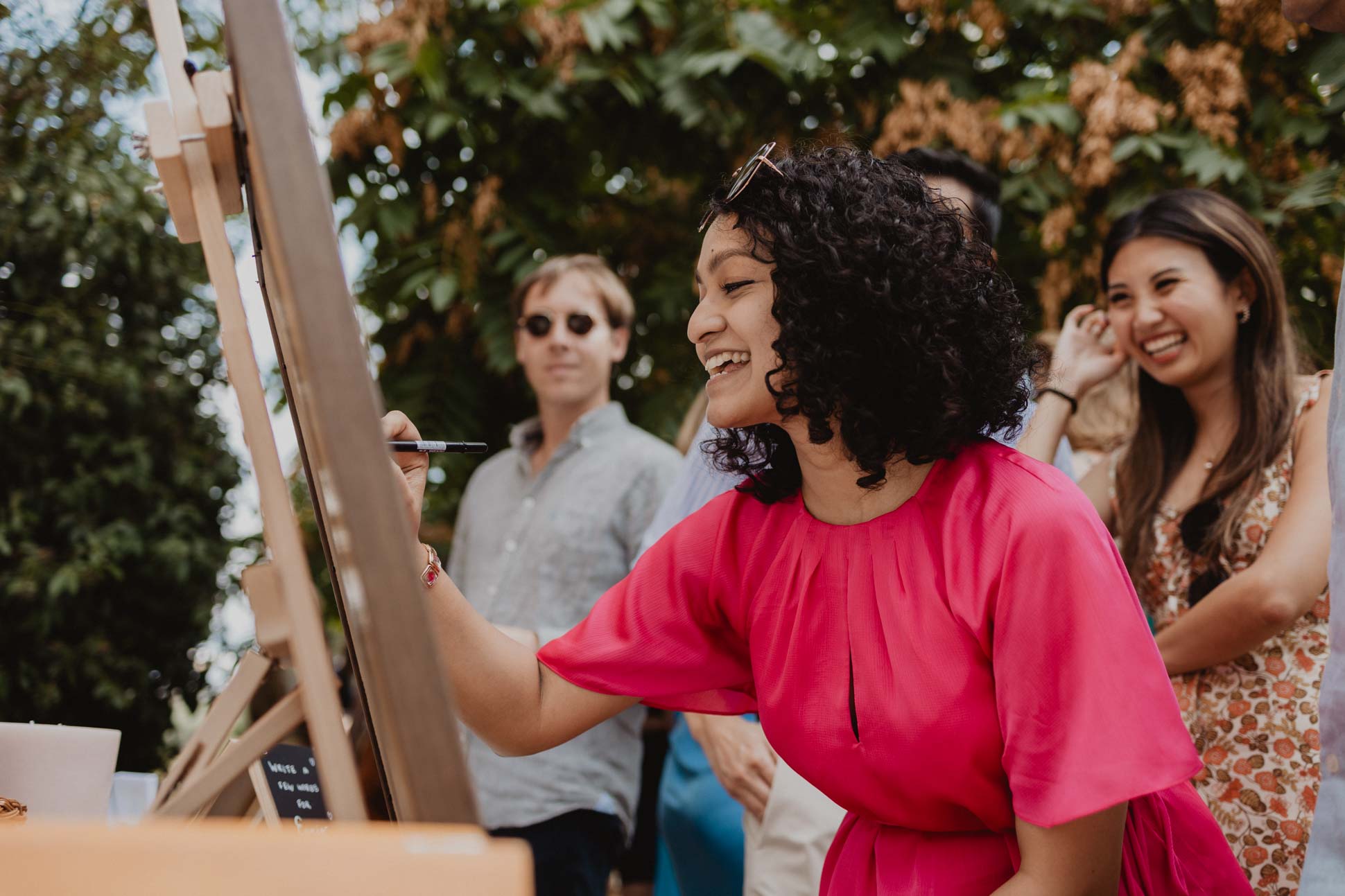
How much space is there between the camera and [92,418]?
3727 millimetres

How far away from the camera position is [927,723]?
1.31 metres

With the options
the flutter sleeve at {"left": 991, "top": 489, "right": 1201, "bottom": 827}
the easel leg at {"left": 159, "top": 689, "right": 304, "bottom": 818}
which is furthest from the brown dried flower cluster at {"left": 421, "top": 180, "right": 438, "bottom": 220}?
the easel leg at {"left": 159, "top": 689, "right": 304, "bottom": 818}

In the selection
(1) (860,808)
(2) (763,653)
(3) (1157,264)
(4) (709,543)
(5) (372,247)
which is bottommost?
(1) (860,808)

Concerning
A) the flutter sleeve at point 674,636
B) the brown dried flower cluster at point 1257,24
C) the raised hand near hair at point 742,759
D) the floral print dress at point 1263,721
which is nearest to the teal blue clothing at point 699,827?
the raised hand near hair at point 742,759

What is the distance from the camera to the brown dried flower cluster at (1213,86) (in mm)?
2965

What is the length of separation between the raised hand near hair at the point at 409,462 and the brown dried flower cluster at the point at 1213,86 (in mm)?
2530

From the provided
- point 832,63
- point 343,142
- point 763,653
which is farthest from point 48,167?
point 763,653

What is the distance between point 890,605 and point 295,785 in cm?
103

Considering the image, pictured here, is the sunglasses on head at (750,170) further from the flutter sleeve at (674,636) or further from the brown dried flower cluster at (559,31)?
the brown dried flower cluster at (559,31)

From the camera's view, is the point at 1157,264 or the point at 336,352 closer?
the point at 336,352

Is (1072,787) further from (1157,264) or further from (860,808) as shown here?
(1157,264)

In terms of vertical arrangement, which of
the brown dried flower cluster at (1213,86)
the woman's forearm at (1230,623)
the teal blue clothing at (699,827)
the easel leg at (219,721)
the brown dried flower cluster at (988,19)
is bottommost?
the teal blue clothing at (699,827)

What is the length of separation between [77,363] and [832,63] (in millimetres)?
2769

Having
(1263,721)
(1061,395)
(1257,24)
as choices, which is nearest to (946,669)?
(1263,721)
